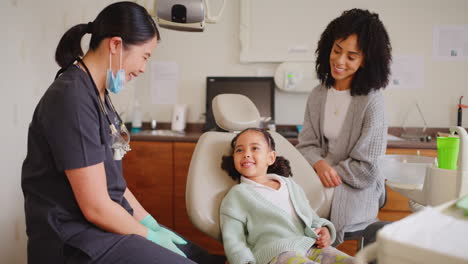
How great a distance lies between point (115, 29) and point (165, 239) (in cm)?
65

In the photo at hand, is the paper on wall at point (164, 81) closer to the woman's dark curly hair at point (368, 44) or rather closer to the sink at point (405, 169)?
the woman's dark curly hair at point (368, 44)

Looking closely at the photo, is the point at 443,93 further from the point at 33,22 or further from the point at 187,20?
the point at 33,22

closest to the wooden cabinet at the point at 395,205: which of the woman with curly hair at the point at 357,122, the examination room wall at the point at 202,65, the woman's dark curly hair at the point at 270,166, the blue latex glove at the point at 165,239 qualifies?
the examination room wall at the point at 202,65

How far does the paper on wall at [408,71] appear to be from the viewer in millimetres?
2570

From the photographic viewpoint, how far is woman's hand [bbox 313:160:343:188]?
141cm

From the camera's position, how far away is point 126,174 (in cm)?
239

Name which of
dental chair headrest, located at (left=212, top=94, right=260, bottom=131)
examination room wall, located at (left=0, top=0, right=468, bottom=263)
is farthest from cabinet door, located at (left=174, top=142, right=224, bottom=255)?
dental chair headrest, located at (left=212, top=94, right=260, bottom=131)

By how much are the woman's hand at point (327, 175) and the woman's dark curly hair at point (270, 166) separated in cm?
12

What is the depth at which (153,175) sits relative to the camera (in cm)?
238

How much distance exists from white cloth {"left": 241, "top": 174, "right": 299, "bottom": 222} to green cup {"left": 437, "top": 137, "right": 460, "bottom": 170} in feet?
1.74

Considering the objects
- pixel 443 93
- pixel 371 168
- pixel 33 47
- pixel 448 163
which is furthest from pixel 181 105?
pixel 448 163

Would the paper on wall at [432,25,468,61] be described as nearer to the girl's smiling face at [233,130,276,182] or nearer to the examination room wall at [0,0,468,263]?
the examination room wall at [0,0,468,263]

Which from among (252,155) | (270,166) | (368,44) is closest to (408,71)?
(368,44)

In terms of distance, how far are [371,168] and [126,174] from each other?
5.21ft
